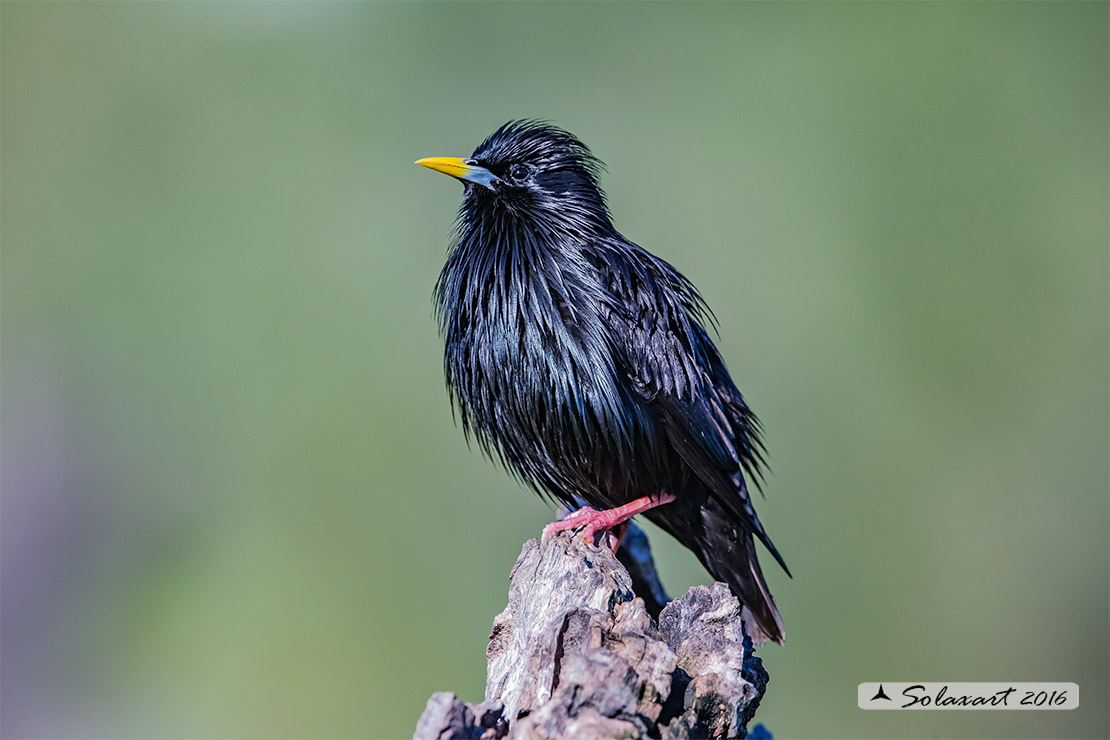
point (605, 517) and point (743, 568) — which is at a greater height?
point (605, 517)

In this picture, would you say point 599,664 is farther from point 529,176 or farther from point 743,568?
point 529,176

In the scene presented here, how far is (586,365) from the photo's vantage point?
4.19 m

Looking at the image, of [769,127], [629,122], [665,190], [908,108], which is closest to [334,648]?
[665,190]

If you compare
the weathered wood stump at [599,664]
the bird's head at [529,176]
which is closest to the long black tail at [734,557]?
the weathered wood stump at [599,664]

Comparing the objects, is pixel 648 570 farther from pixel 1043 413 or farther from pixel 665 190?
pixel 1043 413

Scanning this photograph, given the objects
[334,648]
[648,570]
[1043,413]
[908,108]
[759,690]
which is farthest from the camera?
[908,108]

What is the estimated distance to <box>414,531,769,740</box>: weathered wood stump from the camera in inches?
107

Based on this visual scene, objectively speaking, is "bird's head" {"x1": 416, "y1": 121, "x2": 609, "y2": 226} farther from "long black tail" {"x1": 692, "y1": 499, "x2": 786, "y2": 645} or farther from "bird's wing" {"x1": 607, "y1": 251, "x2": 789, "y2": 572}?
"long black tail" {"x1": 692, "y1": 499, "x2": 786, "y2": 645}

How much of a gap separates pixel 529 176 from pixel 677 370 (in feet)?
4.09

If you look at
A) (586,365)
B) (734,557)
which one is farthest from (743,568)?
(586,365)

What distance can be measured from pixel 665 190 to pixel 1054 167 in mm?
4085

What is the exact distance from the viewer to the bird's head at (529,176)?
461 centimetres

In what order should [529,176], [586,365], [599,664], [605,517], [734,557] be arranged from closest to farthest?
1. [599,664]
2. [586,365]
3. [605,517]
4. [734,557]
5. [529,176]

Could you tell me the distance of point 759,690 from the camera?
3230mm
